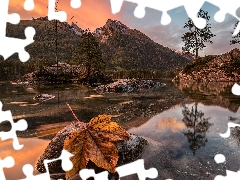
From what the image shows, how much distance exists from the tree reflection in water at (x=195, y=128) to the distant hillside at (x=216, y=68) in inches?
1379

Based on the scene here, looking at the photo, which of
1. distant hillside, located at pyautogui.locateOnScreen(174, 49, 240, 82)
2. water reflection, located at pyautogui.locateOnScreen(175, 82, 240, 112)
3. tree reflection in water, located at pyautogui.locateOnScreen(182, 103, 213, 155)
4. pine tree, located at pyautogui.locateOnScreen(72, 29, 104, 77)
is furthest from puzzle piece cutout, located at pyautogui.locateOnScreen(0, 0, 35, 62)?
distant hillside, located at pyautogui.locateOnScreen(174, 49, 240, 82)

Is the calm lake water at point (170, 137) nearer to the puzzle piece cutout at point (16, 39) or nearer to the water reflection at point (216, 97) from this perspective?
the water reflection at point (216, 97)

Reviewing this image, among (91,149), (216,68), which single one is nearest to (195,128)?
(91,149)

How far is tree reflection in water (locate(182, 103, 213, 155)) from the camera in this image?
21.0 feet

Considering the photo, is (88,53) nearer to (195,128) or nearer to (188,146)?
(195,128)

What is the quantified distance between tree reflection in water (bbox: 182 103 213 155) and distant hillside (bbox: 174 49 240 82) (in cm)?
3503

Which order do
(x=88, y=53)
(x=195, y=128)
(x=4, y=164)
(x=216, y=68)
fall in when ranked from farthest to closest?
(x=216, y=68), (x=88, y=53), (x=195, y=128), (x=4, y=164)

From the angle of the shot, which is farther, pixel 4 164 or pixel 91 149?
pixel 4 164

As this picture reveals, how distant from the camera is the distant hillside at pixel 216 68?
43.4 metres

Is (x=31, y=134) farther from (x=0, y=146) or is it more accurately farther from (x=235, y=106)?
(x=235, y=106)

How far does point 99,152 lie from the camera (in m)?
3.22

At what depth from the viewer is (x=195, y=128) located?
7.93 m

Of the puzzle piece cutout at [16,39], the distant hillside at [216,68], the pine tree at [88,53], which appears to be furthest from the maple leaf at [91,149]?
the pine tree at [88,53]

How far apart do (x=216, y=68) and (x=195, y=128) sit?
4271cm
